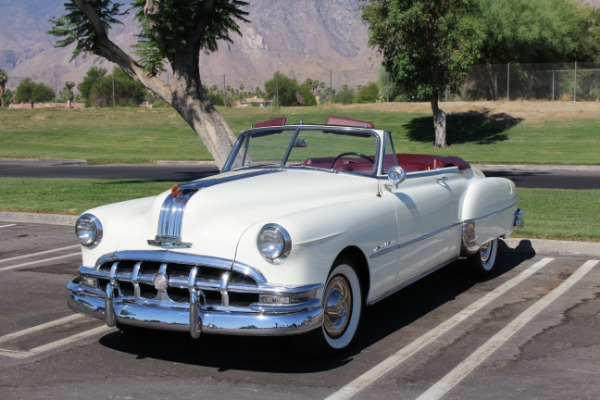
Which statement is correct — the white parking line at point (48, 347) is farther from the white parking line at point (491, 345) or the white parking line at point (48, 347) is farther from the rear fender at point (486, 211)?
the rear fender at point (486, 211)

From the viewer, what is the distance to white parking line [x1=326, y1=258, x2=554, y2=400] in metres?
4.38

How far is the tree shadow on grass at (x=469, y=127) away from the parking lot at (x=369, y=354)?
29.9m

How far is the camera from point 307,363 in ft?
16.1

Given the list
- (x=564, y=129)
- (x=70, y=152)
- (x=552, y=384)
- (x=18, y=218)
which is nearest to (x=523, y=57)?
(x=564, y=129)

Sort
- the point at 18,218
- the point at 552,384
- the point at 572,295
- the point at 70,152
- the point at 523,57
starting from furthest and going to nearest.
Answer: the point at 523,57
the point at 70,152
the point at 18,218
the point at 572,295
the point at 552,384

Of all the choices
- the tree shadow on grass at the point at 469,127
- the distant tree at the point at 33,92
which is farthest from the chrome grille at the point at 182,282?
the distant tree at the point at 33,92

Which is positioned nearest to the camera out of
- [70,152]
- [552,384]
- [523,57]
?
[552,384]

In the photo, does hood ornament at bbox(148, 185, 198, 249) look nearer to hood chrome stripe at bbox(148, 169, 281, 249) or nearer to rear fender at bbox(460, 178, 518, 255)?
hood chrome stripe at bbox(148, 169, 281, 249)

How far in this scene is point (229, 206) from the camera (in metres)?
4.89

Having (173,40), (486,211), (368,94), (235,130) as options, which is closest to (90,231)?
(486,211)

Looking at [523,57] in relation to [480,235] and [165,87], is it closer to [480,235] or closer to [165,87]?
[165,87]

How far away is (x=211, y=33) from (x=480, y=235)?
10.9 meters

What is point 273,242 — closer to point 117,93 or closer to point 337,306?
point 337,306

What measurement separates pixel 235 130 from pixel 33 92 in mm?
57465
